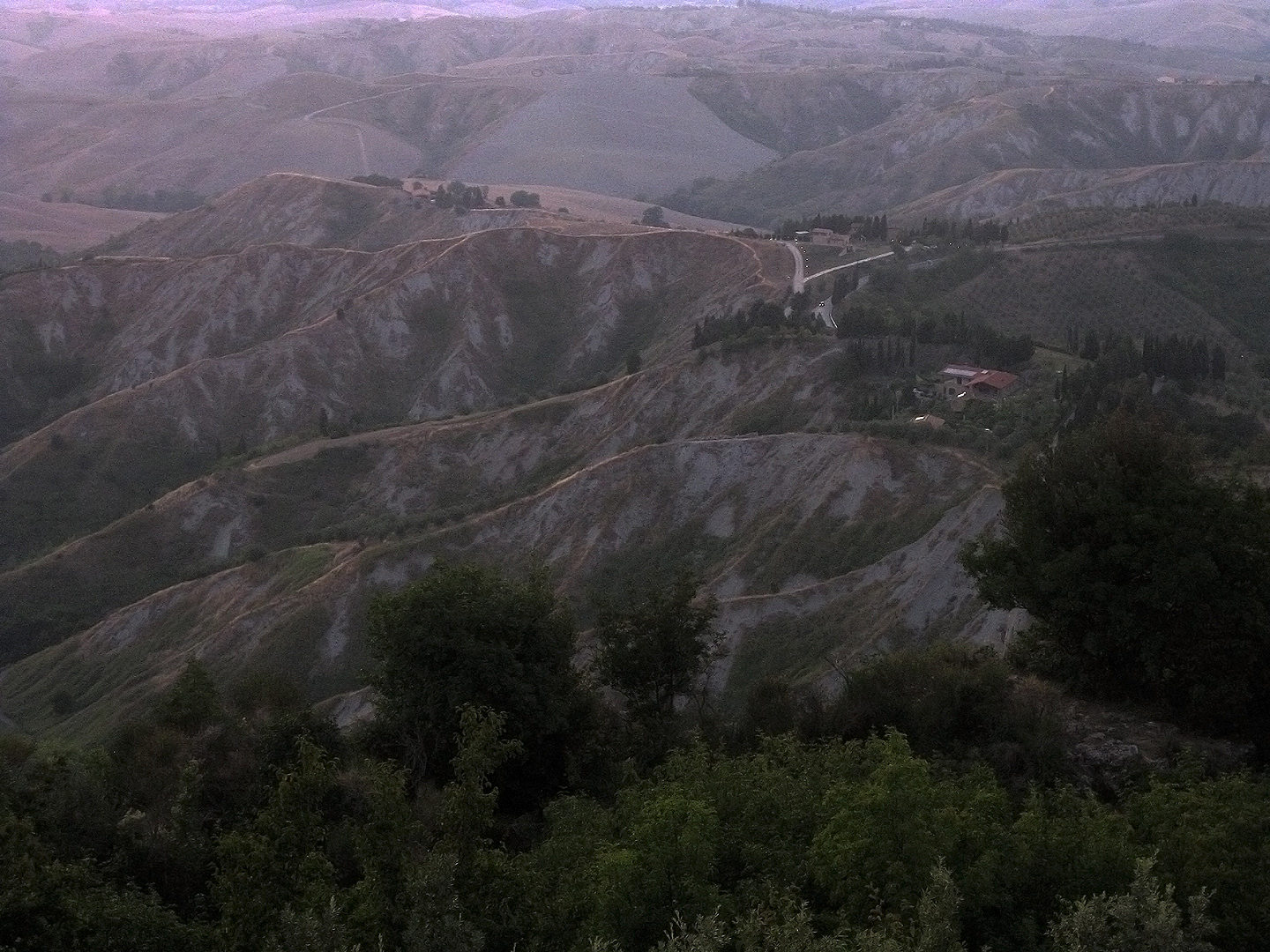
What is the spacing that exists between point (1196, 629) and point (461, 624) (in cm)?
1315

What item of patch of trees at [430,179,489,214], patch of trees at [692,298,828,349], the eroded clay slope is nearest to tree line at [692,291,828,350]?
patch of trees at [692,298,828,349]

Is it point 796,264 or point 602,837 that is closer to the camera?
point 602,837

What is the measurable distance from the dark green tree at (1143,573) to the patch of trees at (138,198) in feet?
491

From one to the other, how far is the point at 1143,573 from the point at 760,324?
44300mm

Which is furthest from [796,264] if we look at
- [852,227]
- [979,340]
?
[979,340]

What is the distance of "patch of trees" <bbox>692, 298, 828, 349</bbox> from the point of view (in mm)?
63219

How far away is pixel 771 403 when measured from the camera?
188 feet

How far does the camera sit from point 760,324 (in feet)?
213

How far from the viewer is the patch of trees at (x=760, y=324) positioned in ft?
207

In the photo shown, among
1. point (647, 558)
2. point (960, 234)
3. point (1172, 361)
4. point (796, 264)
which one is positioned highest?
point (1172, 361)

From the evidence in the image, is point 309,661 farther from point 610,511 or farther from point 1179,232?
point 1179,232

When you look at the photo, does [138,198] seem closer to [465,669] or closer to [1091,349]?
[1091,349]

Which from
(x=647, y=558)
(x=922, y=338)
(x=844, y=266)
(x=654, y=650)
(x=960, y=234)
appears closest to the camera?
(x=654, y=650)

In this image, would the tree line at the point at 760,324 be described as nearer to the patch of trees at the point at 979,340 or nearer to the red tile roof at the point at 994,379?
the patch of trees at the point at 979,340
